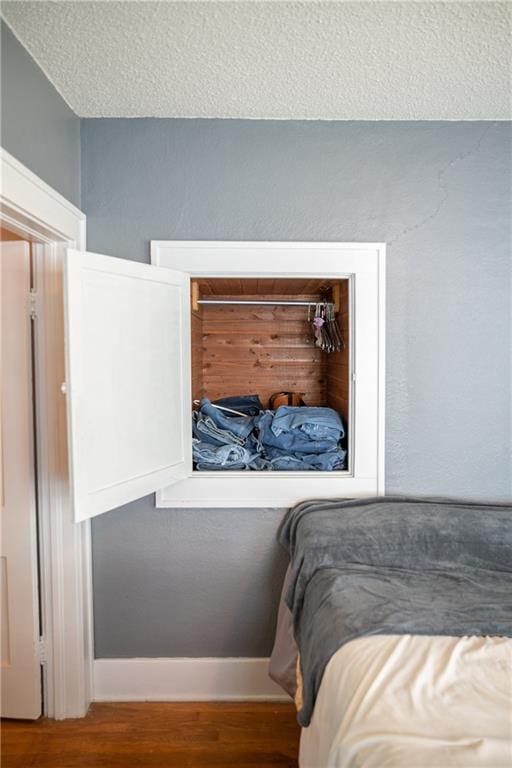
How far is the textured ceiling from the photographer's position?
1.34 m

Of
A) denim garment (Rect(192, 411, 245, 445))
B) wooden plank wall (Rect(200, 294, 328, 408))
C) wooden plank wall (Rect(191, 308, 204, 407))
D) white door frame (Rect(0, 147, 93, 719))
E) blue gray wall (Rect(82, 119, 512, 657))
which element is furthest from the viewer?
wooden plank wall (Rect(200, 294, 328, 408))

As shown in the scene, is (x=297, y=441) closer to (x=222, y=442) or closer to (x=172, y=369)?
(x=222, y=442)

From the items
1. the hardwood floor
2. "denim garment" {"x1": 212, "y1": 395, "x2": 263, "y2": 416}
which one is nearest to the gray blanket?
the hardwood floor

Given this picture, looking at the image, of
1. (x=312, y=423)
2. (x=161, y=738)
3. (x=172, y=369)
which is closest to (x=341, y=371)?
(x=312, y=423)

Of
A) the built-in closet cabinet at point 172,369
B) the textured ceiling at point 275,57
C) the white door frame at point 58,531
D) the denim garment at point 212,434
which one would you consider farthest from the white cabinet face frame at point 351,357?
the textured ceiling at point 275,57

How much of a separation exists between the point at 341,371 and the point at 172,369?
3.25 ft

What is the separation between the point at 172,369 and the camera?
1.90m

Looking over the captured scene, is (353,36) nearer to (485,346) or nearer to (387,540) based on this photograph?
(485,346)

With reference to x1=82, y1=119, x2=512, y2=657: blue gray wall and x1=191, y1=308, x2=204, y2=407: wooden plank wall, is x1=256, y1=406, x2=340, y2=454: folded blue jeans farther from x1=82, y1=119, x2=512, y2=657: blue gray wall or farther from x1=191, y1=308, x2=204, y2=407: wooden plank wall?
x1=191, y1=308, x2=204, y2=407: wooden plank wall

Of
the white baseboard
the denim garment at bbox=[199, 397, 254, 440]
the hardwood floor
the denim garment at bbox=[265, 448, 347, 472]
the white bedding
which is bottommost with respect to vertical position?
the hardwood floor

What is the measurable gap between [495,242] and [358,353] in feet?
2.51

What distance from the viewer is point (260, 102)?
1.80 meters

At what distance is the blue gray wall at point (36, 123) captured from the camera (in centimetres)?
138

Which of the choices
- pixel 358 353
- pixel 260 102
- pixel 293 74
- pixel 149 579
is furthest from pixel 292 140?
pixel 149 579
